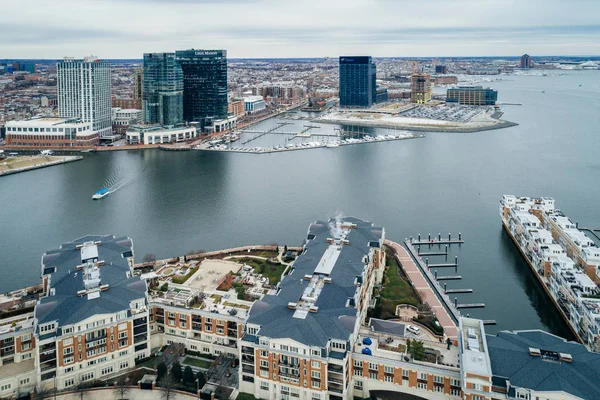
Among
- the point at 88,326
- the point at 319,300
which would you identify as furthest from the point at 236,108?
the point at 88,326

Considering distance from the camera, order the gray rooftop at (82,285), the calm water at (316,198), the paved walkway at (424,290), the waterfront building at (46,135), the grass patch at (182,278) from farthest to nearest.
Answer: the waterfront building at (46,135) < the calm water at (316,198) < the grass patch at (182,278) < the paved walkway at (424,290) < the gray rooftop at (82,285)

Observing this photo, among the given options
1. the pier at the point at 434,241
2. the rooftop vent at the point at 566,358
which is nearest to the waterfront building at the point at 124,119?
the pier at the point at 434,241

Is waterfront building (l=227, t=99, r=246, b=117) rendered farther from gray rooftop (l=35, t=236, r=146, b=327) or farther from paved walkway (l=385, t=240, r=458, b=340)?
gray rooftop (l=35, t=236, r=146, b=327)

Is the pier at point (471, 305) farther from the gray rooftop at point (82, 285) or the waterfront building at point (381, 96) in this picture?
the waterfront building at point (381, 96)

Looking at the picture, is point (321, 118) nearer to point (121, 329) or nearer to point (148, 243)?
point (148, 243)

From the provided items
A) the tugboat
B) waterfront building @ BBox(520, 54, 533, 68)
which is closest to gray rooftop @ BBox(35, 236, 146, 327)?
the tugboat

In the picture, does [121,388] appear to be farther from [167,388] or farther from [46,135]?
[46,135]
